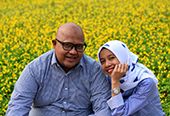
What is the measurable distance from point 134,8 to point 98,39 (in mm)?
3841

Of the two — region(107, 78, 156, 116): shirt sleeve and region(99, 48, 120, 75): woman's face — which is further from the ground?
region(99, 48, 120, 75): woman's face

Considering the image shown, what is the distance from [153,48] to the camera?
307 inches

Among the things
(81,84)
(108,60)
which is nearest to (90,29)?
(81,84)

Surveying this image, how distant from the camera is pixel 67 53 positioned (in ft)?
11.1

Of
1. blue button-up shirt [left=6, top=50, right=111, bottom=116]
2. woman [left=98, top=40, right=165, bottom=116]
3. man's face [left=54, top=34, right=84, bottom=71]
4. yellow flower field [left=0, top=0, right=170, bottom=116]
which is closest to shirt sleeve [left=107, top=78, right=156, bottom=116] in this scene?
woman [left=98, top=40, right=165, bottom=116]

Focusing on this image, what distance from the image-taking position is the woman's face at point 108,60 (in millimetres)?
3404

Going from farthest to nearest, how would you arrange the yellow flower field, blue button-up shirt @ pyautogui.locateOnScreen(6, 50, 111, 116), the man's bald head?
1. the yellow flower field
2. blue button-up shirt @ pyautogui.locateOnScreen(6, 50, 111, 116)
3. the man's bald head

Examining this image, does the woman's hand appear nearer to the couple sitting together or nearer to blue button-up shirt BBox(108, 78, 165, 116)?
the couple sitting together

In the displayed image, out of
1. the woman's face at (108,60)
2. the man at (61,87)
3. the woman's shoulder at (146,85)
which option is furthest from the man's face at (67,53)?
the woman's shoulder at (146,85)

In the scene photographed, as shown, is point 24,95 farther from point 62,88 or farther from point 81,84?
point 81,84

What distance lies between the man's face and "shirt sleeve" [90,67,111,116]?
209 millimetres

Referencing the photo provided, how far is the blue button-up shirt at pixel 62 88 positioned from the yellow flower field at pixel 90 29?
182cm

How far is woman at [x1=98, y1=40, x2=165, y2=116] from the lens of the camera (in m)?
3.38

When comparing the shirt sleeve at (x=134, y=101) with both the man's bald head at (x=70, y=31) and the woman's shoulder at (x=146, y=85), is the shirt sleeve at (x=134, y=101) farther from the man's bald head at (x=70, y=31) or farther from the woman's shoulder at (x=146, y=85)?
the man's bald head at (x=70, y=31)
